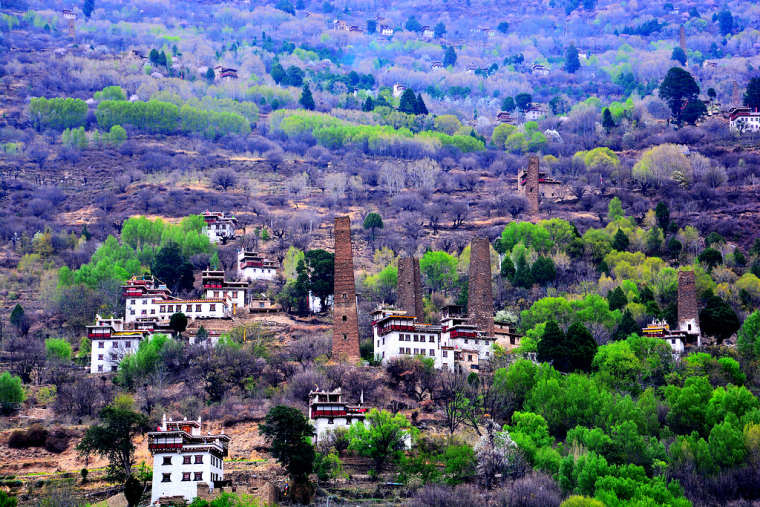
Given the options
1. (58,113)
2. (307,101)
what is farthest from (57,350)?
(307,101)

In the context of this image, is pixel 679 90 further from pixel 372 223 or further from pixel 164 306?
pixel 164 306

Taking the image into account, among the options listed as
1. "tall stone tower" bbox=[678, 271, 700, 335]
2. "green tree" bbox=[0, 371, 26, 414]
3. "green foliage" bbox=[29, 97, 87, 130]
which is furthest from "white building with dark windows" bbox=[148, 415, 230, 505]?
"green foliage" bbox=[29, 97, 87, 130]

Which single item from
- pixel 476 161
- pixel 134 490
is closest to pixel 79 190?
pixel 476 161

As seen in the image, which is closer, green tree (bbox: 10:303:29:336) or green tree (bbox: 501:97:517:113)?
green tree (bbox: 10:303:29:336)

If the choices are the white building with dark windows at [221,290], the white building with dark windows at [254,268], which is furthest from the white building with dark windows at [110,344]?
the white building with dark windows at [254,268]

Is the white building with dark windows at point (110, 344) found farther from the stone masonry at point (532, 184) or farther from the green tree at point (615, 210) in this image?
the stone masonry at point (532, 184)

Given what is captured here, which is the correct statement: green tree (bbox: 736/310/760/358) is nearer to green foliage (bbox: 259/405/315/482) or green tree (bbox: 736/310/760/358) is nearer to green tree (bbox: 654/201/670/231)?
green tree (bbox: 654/201/670/231)
